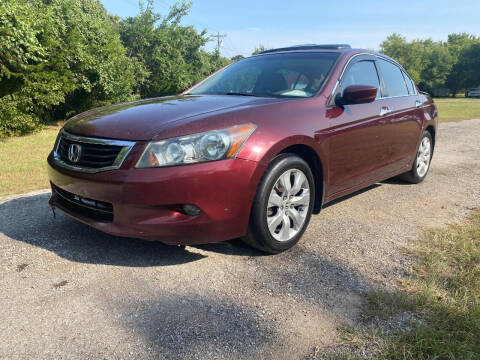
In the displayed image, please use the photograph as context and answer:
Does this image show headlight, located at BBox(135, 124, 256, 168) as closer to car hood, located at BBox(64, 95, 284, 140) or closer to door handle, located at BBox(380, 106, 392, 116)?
car hood, located at BBox(64, 95, 284, 140)

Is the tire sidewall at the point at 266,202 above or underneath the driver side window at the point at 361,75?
underneath

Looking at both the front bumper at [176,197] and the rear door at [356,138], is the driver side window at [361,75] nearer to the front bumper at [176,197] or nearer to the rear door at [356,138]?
the rear door at [356,138]

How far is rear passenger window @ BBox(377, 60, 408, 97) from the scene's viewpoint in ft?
14.5

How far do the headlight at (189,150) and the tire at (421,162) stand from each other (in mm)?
3533

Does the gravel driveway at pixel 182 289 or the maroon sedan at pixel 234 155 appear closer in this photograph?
the gravel driveway at pixel 182 289

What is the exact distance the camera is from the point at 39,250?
303 centimetres

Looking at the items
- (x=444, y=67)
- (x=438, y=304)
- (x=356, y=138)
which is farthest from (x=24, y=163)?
(x=444, y=67)

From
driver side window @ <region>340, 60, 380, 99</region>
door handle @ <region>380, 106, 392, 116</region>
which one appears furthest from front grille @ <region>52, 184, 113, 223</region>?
door handle @ <region>380, 106, 392, 116</region>

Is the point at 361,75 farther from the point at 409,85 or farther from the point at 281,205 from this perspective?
the point at 281,205

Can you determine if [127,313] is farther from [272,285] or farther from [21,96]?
[21,96]

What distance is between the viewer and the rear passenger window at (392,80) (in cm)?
443

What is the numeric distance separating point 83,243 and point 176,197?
1.16 metres

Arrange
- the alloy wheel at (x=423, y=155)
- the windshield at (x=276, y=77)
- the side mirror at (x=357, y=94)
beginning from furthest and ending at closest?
1. the alloy wheel at (x=423, y=155)
2. the windshield at (x=276, y=77)
3. the side mirror at (x=357, y=94)

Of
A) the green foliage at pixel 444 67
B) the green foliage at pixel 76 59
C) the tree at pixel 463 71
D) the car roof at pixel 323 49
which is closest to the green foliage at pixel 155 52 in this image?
the green foliage at pixel 76 59
